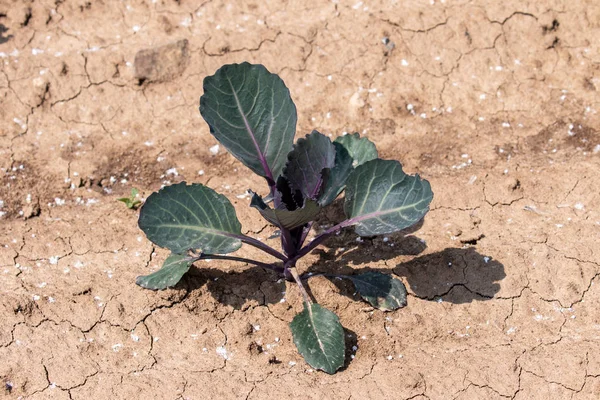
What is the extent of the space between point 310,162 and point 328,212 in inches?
27.5

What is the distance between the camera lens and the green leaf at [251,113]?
106 inches

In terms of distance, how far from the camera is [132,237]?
3.31 metres

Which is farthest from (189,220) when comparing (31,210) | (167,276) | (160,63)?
(160,63)

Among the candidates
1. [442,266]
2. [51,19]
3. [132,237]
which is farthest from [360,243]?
[51,19]

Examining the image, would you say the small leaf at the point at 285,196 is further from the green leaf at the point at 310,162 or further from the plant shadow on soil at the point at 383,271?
the plant shadow on soil at the point at 383,271

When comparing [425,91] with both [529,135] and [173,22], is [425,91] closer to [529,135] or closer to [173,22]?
[529,135]

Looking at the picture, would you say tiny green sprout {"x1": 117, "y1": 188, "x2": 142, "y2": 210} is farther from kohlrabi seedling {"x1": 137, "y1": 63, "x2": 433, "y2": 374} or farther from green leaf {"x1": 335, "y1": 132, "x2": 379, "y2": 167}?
green leaf {"x1": 335, "y1": 132, "x2": 379, "y2": 167}

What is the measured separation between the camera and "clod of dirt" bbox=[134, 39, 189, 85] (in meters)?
4.02

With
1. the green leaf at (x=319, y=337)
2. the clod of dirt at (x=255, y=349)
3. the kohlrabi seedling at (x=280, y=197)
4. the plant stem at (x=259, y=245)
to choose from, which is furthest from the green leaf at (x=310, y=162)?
the clod of dirt at (x=255, y=349)

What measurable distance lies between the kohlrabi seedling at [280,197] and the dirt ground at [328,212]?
16 centimetres

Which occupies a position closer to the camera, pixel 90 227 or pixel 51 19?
pixel 90 227

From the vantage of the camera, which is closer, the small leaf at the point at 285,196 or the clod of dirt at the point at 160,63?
the small leaf at the point at 285,196

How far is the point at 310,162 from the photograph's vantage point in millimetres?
2773

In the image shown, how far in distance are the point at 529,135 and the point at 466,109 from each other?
0.39 metres
